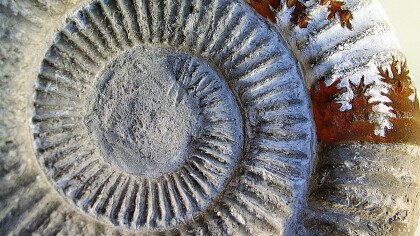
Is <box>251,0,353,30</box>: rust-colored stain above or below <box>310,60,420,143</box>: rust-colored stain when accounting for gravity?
above

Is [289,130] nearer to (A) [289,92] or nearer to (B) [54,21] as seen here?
(A) [289,92]

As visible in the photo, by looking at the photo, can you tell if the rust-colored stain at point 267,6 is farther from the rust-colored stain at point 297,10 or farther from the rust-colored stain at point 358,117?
the rust-colored stain at point 358,117

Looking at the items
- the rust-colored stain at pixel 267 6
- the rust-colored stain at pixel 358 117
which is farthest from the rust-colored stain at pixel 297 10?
the rust-colored stain at pixel 358 117

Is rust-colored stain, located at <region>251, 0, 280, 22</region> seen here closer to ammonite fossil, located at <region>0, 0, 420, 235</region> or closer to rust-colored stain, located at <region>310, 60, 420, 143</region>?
ammonite fossil, located at <region>0, 0, 420, 235</region>

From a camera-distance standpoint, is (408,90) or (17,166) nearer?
(17,166)

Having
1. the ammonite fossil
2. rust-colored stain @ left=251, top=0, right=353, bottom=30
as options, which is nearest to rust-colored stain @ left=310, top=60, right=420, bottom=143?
the ammonite fossil

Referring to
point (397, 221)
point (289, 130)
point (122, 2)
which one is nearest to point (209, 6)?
point (122, 2)

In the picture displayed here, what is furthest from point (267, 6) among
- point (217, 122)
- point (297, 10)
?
point (217, 122)
